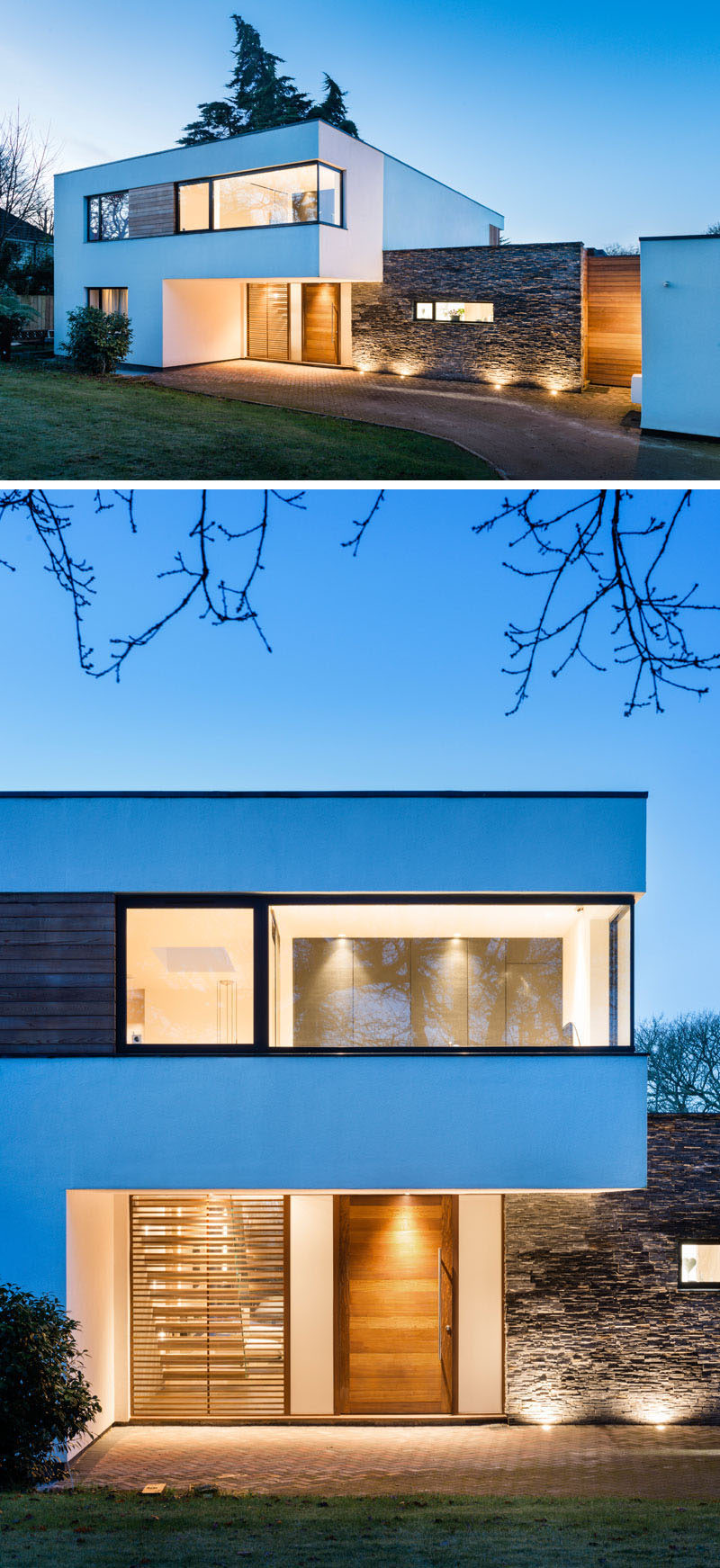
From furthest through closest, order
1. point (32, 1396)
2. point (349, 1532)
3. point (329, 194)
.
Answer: point (329, 194), point (32, 1396), point (349, 1532)

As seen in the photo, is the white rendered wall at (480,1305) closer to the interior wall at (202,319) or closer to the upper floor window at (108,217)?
the interior wall at (202,319)

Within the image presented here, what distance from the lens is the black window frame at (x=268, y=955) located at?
29.8 feet

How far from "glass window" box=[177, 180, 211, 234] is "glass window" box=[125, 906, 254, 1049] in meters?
14.7

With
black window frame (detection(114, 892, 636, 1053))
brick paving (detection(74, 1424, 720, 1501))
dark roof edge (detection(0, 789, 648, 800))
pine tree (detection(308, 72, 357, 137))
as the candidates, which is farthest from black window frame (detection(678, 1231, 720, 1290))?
pine tree (detection(308, 72, 357, 137))

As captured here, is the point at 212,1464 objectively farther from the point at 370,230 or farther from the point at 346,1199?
the point at 370,230

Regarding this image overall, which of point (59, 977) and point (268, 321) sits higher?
point (268, 321)

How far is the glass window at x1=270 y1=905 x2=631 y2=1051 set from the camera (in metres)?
9.21

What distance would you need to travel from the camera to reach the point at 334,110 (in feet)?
37.4

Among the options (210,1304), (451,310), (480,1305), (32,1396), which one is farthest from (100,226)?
(32,1396)

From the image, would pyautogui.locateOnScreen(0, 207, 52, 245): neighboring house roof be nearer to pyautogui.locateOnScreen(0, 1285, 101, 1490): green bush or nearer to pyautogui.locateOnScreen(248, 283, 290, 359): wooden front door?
pyautogui.locateOnScreen(248, 283, 290, 359): wooden front door

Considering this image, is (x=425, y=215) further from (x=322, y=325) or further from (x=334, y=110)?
(x=334, y=110)

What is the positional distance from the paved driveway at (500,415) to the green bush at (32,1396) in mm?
9042

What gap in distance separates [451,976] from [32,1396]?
3.99 metres

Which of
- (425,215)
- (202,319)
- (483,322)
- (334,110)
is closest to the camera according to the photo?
(334,110)
